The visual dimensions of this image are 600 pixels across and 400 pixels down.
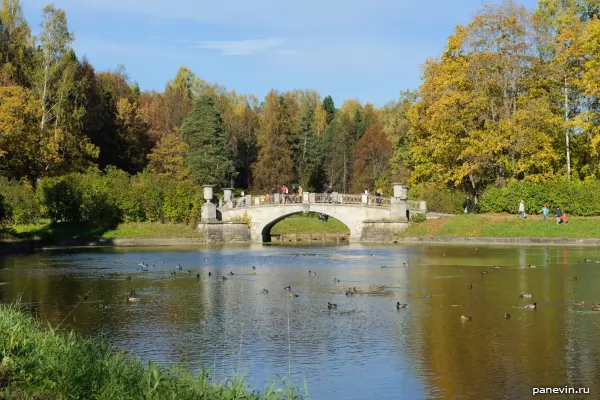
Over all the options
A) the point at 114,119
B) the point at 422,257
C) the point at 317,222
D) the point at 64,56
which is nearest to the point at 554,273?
the point at 422,257

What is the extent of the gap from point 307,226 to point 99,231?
16.7m

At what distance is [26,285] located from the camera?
29.0 m

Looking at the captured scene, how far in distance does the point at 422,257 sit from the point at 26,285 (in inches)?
762

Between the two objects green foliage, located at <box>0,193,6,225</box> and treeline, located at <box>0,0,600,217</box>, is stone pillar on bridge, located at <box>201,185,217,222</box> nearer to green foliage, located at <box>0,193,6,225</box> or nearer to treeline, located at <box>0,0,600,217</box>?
treeline, located at <box>0,0,600,217</box>

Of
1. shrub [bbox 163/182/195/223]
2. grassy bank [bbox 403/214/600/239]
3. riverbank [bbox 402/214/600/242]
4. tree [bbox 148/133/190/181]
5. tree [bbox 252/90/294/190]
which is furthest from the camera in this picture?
tree [bbox 252/90/294/190]

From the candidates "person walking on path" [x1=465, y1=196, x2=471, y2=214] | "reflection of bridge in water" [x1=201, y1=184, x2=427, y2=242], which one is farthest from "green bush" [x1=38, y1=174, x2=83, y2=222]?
"person walking on path" [x1=465, y1=196, x2=471, y2=214]

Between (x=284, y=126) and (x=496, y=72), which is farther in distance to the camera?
(x=284, y=126)

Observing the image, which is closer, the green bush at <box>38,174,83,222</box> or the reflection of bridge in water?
the reflection of bridge in water

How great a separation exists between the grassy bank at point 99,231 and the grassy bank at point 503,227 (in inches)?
622

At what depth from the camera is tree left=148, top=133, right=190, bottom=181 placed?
82.9 meters

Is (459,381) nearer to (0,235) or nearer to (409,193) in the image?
(0,235)

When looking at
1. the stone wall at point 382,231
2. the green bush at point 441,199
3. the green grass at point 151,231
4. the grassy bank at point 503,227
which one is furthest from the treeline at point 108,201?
the green bush at point 441,199

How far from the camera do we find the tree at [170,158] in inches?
3263

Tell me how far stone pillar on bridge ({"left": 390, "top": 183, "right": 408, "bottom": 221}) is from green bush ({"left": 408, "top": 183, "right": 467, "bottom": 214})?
5.33 meters
